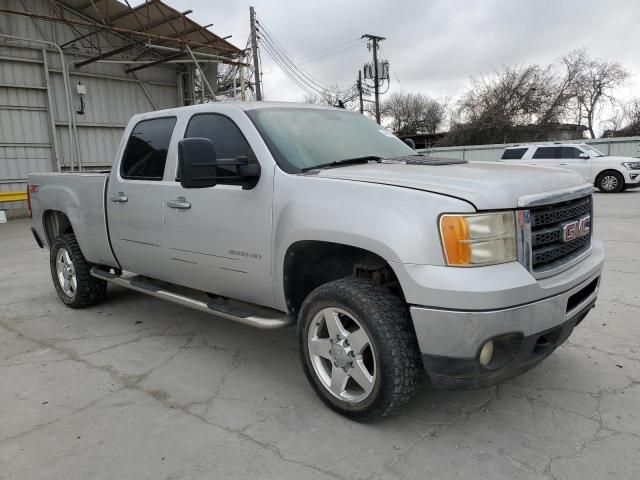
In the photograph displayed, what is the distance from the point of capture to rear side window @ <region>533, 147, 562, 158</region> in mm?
17109

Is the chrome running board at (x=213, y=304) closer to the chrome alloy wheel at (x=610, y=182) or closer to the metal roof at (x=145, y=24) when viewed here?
the metal roof at (x=145, y=24)

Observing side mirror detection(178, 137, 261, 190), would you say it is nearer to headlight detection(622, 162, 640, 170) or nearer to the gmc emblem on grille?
the gmc emblem on grille

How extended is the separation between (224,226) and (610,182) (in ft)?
56.2

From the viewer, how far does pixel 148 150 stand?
14.1ft

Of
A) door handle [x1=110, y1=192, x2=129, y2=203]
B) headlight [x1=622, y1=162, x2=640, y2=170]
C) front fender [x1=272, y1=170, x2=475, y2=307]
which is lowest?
headlight [x1=622, y1=162, x2=640, y2=170]

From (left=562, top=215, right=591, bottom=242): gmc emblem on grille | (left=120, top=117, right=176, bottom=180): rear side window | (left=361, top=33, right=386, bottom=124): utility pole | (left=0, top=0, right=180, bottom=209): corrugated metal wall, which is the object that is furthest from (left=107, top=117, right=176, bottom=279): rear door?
(left=361, top=33, right=386, bottom=124): utility pole

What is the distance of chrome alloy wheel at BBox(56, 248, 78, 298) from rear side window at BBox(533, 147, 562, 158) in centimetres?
1568

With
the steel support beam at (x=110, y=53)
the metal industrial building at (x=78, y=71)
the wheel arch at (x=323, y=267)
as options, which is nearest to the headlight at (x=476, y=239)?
the wheel arch at (x=323, y=267)

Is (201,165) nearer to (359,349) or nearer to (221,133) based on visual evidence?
(221,133)

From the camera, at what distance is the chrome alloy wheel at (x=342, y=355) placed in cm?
279

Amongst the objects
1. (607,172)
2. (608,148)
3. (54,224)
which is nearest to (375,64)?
(608,148)

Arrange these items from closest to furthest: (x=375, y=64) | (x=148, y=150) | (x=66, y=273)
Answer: (x=148, y=150) < (x=66, y=273) < (x=375, y=64)

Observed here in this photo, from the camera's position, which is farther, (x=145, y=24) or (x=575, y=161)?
(x=575, y=161)

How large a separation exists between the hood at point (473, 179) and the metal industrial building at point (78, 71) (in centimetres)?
1235
